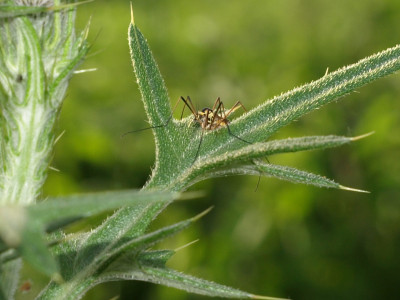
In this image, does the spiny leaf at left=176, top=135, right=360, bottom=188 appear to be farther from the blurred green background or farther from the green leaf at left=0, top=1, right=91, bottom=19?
the blurred green background

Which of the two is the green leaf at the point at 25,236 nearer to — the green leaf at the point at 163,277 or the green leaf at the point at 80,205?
the green leaf at the point at 80,205

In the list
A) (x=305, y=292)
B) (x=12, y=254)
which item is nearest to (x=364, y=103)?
(x=305, y=292)


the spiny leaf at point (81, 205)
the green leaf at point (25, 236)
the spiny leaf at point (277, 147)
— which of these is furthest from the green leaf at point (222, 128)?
the green leaf at point (25, 236)

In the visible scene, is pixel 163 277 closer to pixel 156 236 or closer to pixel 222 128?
pixel 156 236

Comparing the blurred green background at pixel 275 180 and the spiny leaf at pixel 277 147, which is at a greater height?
the blurred green background at pixel 275 180

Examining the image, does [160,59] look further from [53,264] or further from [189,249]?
[53,264]

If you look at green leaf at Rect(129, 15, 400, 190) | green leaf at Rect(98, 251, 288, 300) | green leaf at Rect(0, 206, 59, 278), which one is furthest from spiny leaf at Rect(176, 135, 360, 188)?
green leaf at Rect(0, 206, 59, 278)

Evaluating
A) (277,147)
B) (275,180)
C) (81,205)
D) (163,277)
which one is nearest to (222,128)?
(277,147)

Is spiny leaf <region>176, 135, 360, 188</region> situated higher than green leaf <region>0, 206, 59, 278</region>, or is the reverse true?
spiny leaf <region>176, 135, 360, 188</region>

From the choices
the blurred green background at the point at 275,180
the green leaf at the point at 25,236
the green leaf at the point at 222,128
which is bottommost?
the green leaf at the point at 25,236
